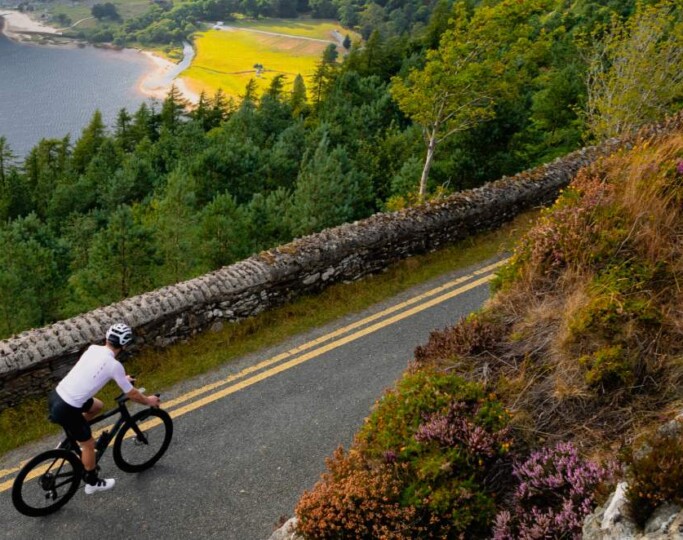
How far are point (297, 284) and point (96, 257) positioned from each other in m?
18.9

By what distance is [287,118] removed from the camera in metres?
86.6

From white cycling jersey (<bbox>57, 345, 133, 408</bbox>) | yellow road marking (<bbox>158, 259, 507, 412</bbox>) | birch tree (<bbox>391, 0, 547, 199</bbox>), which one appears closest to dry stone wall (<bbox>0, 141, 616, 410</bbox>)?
yellow road marking (<bbox>158, 259, 507, 412</bbox>)

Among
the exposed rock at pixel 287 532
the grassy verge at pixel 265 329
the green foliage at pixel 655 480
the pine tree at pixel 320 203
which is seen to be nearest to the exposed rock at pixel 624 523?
the green foliage at pixel 655 480

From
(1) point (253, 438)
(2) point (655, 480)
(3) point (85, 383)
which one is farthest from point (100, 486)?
(2) point (655, 480)

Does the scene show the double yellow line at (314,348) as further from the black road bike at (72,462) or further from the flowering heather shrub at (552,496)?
the flowering heather shrub at (552,496)

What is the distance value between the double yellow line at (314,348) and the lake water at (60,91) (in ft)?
435

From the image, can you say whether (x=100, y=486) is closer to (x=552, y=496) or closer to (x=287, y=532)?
(x=287, y=532)

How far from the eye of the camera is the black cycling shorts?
6793 millimetres

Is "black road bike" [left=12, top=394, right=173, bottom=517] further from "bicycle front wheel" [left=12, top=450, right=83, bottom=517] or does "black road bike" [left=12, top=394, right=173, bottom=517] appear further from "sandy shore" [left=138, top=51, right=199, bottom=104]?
"sandy shore" [left=138, top=51, right=199, bottom=104]

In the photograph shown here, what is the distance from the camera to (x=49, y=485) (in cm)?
708

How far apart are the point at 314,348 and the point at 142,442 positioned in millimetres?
3324

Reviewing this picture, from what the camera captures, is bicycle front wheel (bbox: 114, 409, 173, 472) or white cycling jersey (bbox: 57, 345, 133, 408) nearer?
white cycling jersey (bbox: 57, 345, 133, 408)

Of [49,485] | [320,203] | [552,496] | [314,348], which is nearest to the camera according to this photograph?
[552,496]

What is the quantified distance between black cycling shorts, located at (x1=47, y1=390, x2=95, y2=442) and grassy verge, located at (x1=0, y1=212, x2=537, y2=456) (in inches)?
70.4
